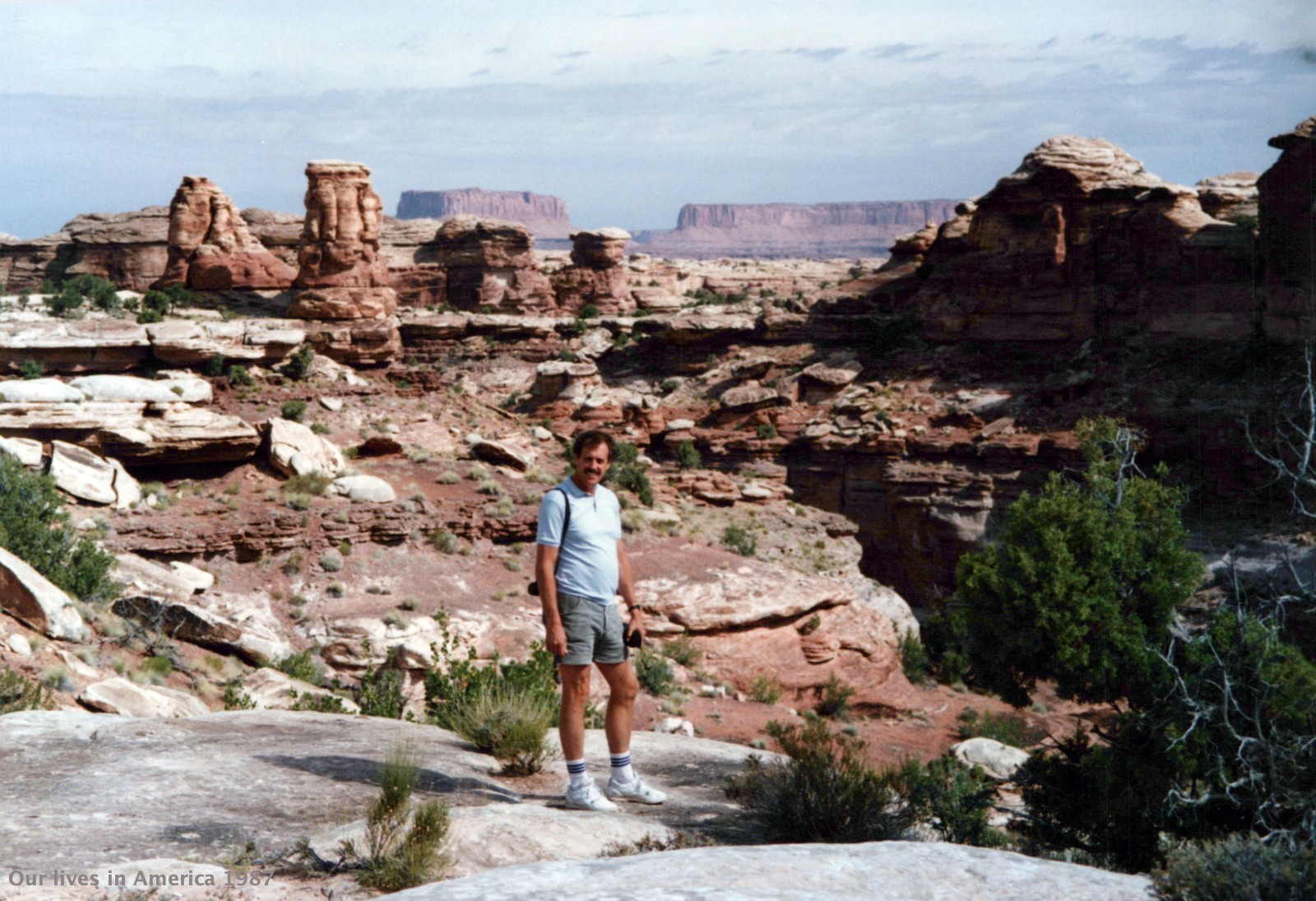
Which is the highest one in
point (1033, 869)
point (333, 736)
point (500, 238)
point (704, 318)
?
point (500, 238)

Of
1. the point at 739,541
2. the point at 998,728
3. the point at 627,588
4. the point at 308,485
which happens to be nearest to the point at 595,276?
the point at 739,541

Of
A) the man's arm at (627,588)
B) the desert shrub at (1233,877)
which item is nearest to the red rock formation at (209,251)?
the man's arm at (627,588)

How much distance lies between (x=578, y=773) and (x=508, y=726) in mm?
1416

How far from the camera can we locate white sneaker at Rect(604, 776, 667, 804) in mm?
6637

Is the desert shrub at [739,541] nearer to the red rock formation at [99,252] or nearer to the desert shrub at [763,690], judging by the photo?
the desert shrub at [763,690]

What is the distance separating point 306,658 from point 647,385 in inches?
1041

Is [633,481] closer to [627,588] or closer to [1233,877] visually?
[627,588]

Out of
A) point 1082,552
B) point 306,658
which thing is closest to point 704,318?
point 306,658

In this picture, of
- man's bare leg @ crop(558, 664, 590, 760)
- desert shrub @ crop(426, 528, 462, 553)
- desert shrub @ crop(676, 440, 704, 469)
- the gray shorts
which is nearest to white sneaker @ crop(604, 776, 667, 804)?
man's bare leg @ crop(558, 664, 590, 760)

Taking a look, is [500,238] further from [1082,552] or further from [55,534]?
[1082,552]

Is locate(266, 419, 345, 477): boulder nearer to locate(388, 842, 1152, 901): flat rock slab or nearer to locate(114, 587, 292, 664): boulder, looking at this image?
locate(114, 587, 292, 664): boulder

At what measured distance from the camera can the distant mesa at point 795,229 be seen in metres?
175

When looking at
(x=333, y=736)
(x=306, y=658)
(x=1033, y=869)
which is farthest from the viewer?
(x=306, y=658)

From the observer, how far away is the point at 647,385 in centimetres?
4225
